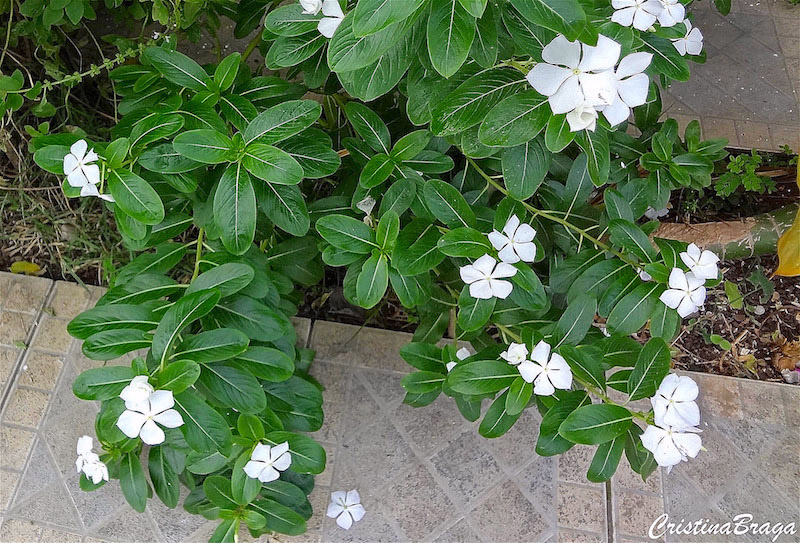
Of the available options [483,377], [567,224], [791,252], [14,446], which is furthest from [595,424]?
[14,446]

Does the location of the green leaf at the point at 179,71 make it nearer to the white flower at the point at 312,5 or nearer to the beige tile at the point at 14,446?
the white flower at the point at 312,5

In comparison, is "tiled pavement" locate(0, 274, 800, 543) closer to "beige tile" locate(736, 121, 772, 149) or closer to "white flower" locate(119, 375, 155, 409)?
"white flower" locate(119, 375, 155, 409)

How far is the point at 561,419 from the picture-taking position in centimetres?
134

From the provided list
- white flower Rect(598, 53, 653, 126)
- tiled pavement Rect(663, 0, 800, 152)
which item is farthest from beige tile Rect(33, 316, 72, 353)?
tiled pavement Rect(663, 0, 800, 152)

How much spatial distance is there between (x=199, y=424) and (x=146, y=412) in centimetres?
12

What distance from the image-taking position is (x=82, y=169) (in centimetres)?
125

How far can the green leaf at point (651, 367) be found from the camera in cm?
132

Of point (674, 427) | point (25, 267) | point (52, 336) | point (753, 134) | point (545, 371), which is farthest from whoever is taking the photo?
point (753, 134)

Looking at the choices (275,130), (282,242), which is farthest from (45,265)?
(275,130)

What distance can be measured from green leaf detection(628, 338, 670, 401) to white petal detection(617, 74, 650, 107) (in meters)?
0.59

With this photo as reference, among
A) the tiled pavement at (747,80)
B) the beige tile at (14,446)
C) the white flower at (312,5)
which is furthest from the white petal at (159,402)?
the tiled pavement at (747,80)

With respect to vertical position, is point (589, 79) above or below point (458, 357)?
above

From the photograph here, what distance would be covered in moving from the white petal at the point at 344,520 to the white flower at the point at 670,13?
1.59 meters

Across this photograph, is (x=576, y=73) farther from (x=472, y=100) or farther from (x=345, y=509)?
(x=345, y=509)
